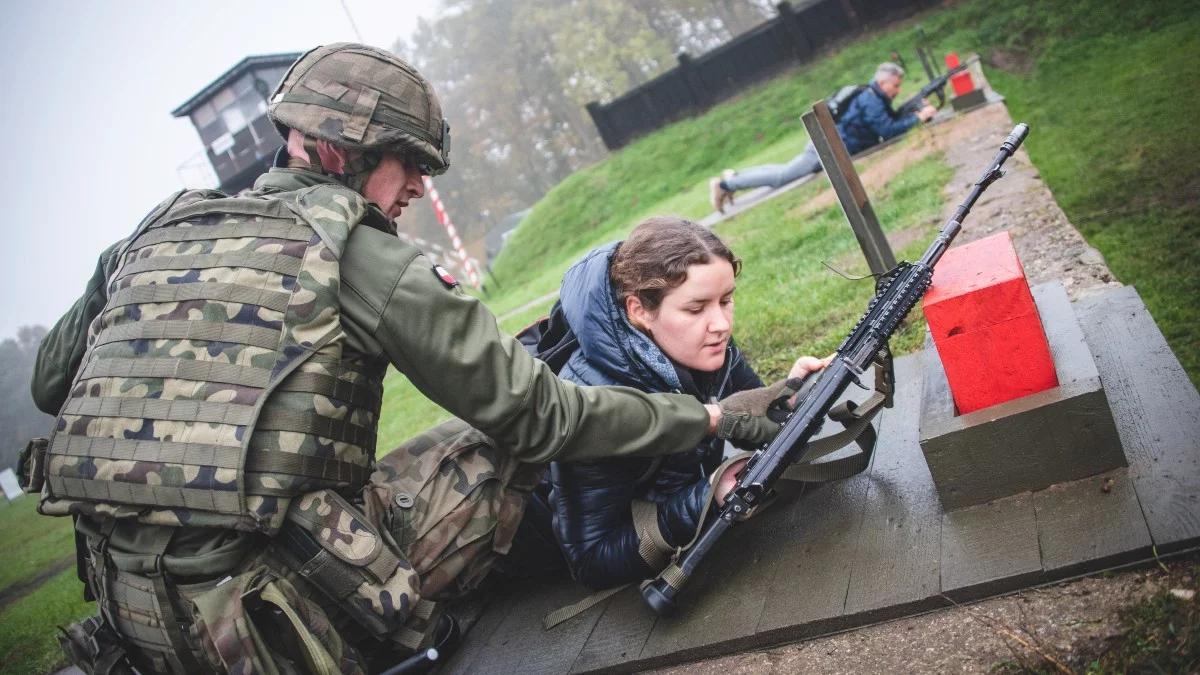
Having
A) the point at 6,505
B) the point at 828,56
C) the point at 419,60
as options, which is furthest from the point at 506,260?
the point at 419,60

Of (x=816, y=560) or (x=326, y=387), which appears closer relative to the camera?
(x=326, y=387)

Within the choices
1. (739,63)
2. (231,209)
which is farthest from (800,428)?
(739,63)

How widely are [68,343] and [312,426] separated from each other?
133 centimetres

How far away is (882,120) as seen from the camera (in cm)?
1027

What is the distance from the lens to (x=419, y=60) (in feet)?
171

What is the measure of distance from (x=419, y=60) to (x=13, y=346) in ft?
94.0

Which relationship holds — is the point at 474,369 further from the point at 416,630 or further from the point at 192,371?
the point at 416,630

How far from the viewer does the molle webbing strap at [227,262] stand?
2.34 metres

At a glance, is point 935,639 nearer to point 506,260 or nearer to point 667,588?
point 667,588

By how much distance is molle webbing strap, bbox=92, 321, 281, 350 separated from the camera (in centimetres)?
228

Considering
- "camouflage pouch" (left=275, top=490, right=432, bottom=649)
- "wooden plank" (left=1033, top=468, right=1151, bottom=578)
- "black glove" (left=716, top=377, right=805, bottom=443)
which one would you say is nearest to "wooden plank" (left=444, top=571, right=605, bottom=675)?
"camouflage pouch" (left=275, top=490, right=432, bottom=649)

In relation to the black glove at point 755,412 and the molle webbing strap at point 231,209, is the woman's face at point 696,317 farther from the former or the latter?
the molle webbing strap at point 231,209

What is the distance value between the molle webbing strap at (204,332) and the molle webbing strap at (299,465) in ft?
1.02

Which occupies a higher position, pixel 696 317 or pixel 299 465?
pixel 299 465
